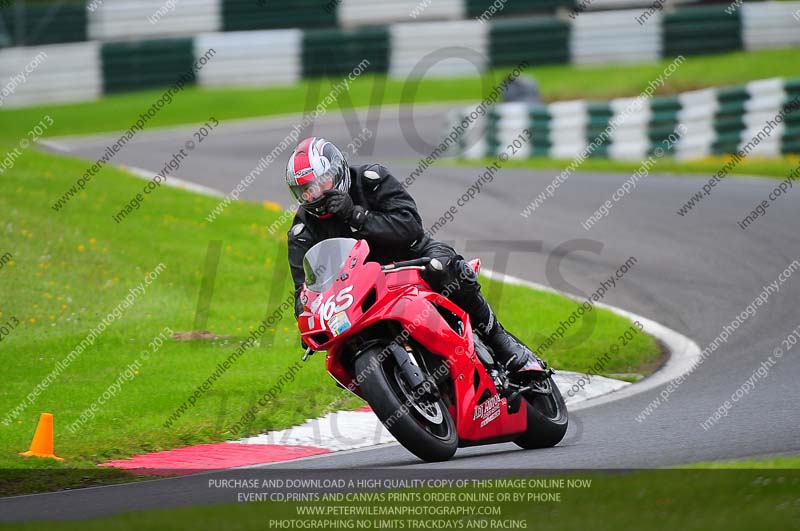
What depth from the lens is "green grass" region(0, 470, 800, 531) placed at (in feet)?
16.5

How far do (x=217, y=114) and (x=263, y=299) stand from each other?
1560 cm

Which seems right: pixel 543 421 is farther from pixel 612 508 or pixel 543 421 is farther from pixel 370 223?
pixel 612 508

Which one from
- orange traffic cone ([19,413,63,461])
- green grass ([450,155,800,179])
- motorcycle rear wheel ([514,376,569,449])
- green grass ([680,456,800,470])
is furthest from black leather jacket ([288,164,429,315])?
green grass ([450,155,800,179])

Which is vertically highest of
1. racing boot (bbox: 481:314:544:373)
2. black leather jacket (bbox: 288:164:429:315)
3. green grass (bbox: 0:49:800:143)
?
black leather jacket (bbox: 288:164:429:315)

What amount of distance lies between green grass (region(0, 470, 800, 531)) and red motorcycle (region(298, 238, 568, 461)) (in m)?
0.89

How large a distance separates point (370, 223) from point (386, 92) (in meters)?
22.1

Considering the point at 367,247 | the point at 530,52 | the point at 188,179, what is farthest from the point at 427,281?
the point at 530,52

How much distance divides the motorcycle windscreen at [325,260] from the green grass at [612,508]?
1500 millimetres

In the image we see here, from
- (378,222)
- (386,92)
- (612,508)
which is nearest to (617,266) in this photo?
(378,222)

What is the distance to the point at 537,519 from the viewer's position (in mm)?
5270

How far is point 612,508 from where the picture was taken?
210 inches

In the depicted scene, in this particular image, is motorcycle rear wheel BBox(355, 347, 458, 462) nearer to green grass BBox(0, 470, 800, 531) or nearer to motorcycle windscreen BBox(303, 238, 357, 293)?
motorcycle windscreen BBox(303, 238, 357, 293)

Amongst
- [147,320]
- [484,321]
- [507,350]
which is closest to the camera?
[484,321]

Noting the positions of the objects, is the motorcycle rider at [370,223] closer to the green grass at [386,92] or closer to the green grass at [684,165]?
the green grass at [684,165]
